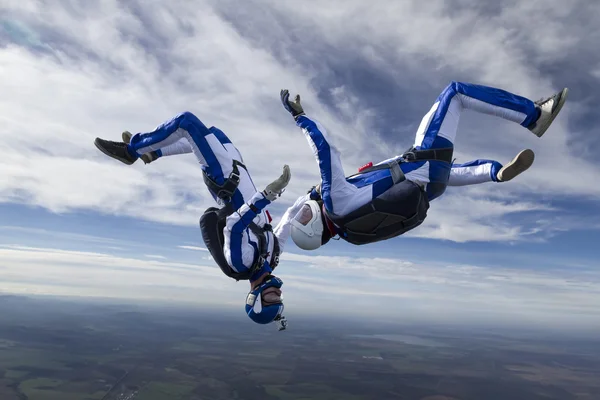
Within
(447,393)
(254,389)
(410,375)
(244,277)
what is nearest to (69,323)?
(254,389)

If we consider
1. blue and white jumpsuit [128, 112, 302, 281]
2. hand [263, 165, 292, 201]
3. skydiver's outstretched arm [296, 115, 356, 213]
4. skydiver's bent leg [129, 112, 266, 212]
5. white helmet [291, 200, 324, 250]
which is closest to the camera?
hand [263, 165, 292, 201]

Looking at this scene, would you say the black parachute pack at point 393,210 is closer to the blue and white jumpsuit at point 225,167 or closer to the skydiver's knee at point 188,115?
the blue and white jumpsuit at point 225,167

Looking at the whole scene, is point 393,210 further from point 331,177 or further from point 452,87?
point 452,87

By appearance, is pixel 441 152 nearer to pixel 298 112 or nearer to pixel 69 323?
pixel 298 112

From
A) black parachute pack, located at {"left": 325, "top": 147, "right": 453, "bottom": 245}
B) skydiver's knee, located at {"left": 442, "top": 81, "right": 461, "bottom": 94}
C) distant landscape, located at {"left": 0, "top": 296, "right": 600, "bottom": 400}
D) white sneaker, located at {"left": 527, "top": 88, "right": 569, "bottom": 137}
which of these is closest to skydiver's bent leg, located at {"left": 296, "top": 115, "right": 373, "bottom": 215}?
black parachute pack, located at {"left": 325, "top": 147, "right": 453, "bottom": 245}

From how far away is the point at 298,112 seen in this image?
4855mm

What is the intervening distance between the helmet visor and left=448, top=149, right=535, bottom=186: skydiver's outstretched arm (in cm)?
209

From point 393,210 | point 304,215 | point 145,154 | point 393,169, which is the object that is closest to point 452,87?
point 393,169

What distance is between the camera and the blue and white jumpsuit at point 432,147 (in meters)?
4.89

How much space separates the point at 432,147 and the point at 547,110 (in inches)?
52.3

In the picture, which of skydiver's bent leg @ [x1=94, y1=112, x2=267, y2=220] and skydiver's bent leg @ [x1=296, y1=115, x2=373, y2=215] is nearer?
skydiver's bent leg @ [x1=296, y1=115, x2=373, y2=215]

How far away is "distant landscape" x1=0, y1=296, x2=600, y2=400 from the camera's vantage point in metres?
85.5

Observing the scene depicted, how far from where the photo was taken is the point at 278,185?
4.33 metres

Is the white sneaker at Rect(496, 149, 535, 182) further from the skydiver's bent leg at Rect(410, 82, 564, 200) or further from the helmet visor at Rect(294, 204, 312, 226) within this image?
the helmet visor at Rect(294, 204, 312, 226)
